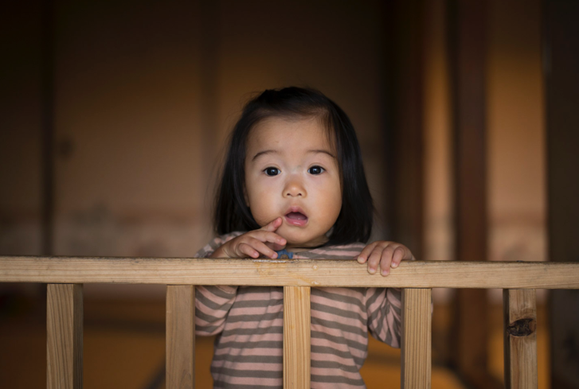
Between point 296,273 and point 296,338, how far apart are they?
8 centimetres

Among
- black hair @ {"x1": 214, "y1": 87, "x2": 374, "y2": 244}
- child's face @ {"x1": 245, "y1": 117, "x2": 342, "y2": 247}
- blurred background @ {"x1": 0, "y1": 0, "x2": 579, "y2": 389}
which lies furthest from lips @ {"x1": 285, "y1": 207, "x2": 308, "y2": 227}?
blurred background @ {"x1": 0, "y1": 0, "x2": 579, "y2": 389}

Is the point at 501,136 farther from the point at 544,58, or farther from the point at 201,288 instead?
the point at 201,288

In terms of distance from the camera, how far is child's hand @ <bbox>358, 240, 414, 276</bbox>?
574mm

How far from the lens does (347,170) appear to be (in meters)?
0.88

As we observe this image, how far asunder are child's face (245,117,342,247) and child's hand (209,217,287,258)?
0.05 m

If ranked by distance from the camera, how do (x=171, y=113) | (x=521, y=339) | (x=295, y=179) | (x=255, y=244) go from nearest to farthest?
(x=521, y=339) < (x=255, y=244) < (x=295, y=179) < (x=171, y=113)

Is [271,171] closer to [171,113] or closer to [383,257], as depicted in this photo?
[383,257]

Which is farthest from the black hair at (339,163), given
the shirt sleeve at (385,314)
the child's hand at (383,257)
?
the child's hand at (383,257)

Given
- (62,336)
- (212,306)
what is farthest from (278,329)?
(62,336)

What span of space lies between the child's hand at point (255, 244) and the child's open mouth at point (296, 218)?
5 cm

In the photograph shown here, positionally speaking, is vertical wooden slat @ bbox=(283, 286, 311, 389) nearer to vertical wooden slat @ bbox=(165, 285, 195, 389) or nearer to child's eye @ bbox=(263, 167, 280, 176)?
vertical wooden slat @ bbox=(165, 285, 195, 389)

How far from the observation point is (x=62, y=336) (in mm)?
584

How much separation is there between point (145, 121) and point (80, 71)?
2.31 ft

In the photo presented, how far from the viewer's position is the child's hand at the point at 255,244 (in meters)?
0.68
